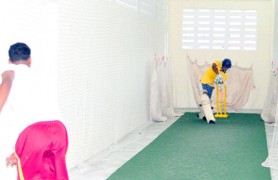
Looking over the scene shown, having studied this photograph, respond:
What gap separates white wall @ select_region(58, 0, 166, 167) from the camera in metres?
5.95

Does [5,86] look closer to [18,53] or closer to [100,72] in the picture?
[18,53]

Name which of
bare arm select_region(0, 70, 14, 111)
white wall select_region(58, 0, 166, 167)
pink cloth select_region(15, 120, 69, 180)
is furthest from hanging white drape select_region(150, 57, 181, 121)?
bare arm select_region(0, 70, 14, 111)

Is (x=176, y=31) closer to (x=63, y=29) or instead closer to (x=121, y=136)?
(x=121, y=136)

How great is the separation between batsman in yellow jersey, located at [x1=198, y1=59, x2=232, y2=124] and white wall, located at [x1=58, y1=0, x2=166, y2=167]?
120cm

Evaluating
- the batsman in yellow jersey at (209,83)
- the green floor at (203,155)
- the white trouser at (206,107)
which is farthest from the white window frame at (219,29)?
the green floor at (203,155)

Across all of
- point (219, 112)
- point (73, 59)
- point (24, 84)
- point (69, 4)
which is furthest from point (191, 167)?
point (219, 112)

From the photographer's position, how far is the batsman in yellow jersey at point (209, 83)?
35.4 ft

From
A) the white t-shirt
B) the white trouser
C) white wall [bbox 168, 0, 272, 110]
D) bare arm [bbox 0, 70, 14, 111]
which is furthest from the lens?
white wall [bbox 168, 0, 272, 110]

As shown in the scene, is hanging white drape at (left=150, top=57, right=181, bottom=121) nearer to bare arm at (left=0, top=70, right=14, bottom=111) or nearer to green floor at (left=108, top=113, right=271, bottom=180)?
green floor at (left=108, top=113, right=271, bottom=180)

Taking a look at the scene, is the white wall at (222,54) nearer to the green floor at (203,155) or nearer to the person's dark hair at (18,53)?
the green floor at (203,155)

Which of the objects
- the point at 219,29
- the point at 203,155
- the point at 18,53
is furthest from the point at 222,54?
the point at 18,53

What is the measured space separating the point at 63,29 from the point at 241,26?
27.6 feet

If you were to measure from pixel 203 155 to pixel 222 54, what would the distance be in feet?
21.9

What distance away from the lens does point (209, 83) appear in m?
11.0
